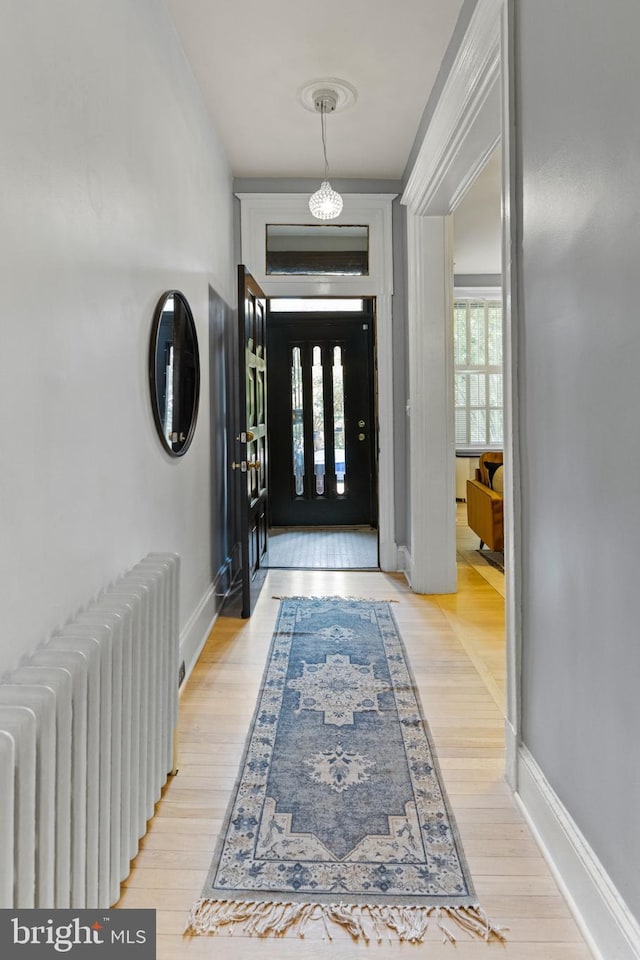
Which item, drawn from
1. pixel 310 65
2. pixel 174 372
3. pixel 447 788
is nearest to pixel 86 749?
pixel 447 788

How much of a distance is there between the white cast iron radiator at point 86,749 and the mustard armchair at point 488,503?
350cm

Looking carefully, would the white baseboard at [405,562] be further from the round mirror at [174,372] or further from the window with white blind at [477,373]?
the window with white blind at [477,373]

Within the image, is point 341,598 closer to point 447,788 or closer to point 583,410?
point 447,788

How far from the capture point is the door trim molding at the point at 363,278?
175 inches

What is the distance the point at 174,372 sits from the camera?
8.73 feet

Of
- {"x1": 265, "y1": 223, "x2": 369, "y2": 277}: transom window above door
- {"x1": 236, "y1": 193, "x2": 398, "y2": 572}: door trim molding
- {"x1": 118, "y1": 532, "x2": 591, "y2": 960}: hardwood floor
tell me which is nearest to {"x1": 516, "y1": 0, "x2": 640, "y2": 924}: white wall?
{"x1": 118, "y1": 532, "x2": 591, "y2": 960}: hardwood floor

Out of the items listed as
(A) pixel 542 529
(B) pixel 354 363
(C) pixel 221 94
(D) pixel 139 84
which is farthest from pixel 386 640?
(B) pixel 354 363

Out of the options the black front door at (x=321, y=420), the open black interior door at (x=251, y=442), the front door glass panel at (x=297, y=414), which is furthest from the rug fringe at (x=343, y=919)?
the front door glass panel at (x=297, y=414)

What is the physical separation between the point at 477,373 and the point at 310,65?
5.52 metres

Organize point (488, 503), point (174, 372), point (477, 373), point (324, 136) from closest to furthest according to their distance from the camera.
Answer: point (174, 372) < point (324, 136) < point (488, 503) < point (477, 373)

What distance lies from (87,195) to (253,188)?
3.01 meters

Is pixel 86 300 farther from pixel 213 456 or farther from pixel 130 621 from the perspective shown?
pixel 213 456

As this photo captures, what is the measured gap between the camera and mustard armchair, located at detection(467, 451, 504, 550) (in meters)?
4.89

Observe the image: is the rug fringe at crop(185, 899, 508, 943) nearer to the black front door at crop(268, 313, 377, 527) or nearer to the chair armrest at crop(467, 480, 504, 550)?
the chair armrest at crop(467, 480, 504, 550)
